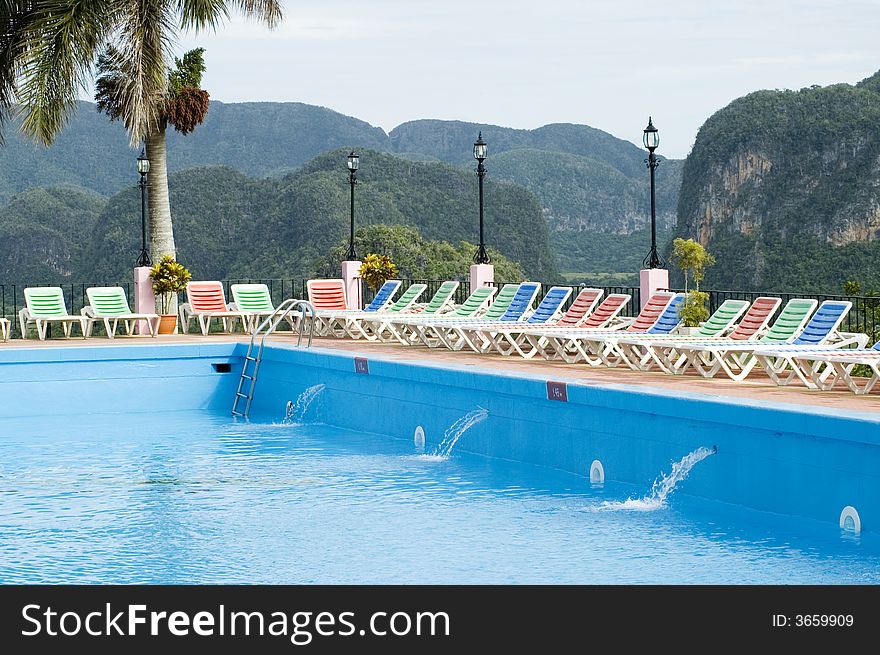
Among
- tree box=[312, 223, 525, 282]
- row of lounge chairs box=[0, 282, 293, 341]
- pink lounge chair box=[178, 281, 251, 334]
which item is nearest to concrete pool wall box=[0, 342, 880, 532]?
row of lounge chairs box=[0, 282, 293, 341]

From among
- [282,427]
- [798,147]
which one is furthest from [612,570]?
[798,147]

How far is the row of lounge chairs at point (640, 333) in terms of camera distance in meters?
11.0

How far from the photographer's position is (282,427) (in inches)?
528

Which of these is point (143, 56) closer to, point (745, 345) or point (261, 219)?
point (745, 345)

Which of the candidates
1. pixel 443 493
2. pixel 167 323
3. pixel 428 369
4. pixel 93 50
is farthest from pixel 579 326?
pixel 93 50

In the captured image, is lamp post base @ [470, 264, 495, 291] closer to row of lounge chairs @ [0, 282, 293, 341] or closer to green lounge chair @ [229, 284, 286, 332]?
green lounge chair @ [229, 284, 286, 332]

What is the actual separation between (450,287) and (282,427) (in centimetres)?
Result: 449

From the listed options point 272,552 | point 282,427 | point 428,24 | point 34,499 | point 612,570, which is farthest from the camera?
point 428,24

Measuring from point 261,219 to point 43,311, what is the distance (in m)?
57.7

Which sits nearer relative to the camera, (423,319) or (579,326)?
(579,326)

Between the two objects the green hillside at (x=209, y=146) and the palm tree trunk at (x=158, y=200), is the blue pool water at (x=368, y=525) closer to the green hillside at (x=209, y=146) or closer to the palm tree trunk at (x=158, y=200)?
the palm tree trunk at (x=158, y=200)

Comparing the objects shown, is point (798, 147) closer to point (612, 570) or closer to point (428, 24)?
point (428, 24)

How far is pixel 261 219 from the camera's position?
245 feet

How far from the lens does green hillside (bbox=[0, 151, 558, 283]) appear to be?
72125mm
